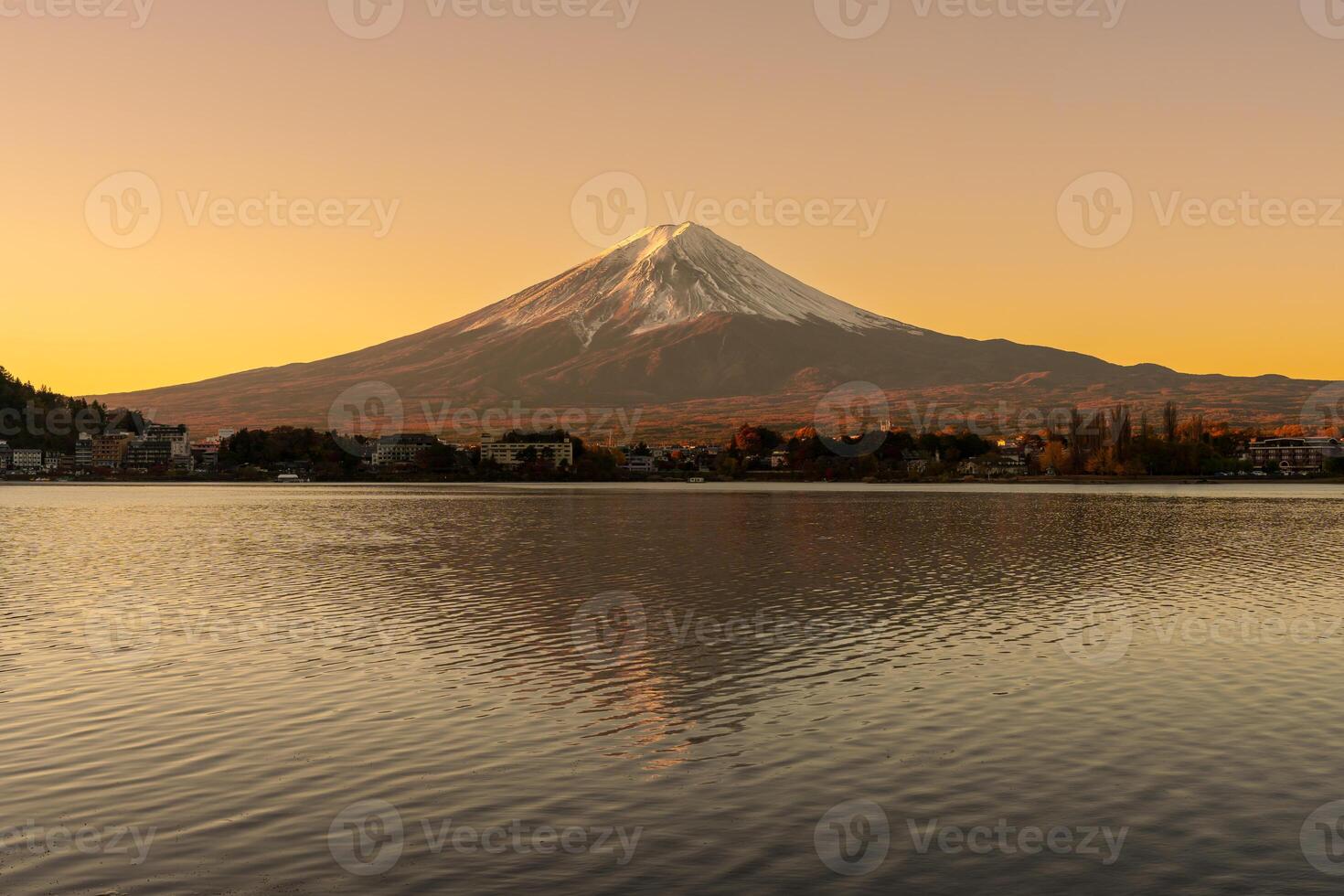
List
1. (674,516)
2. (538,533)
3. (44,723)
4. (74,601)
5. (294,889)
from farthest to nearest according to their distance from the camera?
(674,516)
(538,533)
(74,601)
(44,723)
(294,889)

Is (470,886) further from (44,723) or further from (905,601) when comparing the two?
(905,601)

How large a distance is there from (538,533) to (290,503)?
257 feet

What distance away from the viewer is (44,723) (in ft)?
71.7

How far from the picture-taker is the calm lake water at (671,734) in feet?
47.8

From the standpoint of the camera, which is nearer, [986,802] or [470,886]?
[470,886]

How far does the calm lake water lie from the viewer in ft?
47.8

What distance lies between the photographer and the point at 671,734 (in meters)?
21.6

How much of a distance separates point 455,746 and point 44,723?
7.96 meters

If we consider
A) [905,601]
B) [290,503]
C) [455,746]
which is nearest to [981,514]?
[905,601]

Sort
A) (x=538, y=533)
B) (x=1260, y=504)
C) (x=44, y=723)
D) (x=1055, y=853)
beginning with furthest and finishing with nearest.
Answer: (x=1260, y=504) < (x=538, y=533) < (x=44, y=723) < (x=1055, y=853)

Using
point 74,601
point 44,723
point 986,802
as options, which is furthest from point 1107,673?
point 74,601

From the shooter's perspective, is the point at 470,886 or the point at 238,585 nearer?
the point at 470,886

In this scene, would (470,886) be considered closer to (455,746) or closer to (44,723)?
(455,746)

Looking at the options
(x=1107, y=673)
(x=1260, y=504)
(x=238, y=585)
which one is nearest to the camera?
(x=1107, y=673)
